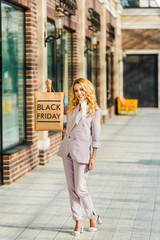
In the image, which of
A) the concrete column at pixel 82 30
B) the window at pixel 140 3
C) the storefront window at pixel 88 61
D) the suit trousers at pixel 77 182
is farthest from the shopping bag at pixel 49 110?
the window at pixel 140 3

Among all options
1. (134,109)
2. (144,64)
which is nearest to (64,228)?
(134,109)

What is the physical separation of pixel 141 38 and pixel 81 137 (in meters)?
22.5

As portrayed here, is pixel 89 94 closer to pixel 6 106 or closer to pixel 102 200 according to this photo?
pixel 102 200

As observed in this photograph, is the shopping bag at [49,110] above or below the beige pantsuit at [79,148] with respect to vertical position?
above

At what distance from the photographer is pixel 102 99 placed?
19578 mm

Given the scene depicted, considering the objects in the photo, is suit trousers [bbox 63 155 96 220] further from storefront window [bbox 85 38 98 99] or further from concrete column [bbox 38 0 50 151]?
storefront window [bbox 85 38 98 99]

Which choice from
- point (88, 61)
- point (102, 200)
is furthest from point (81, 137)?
point (88, 61)

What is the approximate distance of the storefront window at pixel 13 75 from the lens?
9.05 m

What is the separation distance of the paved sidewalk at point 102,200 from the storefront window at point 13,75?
0.86 meters

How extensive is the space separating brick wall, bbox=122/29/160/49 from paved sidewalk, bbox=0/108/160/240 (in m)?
15.7

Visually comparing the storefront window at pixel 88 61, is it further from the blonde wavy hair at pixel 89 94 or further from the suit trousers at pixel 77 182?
the suit trousers at pixel 77 182

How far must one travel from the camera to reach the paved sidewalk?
19.7 ft

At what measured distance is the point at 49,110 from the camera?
6168 mm

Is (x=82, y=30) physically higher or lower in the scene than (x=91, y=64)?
higher
